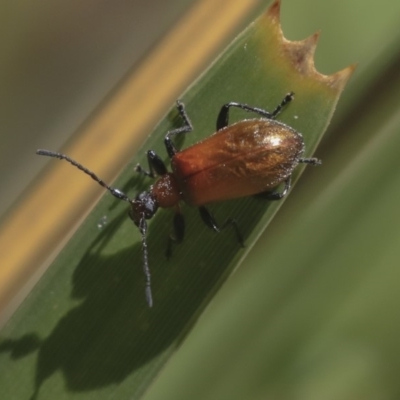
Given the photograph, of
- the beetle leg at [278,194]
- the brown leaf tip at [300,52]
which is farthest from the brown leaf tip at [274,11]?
the beetle leg at [278,194]

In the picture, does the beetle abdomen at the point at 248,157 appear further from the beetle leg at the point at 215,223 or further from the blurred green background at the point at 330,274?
the blurred green background at the point at 330,274

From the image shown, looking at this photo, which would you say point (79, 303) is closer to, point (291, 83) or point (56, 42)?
point (291, 83)

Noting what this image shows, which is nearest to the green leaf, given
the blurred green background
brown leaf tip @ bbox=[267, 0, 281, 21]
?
brown leaf tip @ bbox=[267, 0, 281, 21]

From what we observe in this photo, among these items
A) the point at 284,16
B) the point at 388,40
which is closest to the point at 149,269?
the point at 284,16

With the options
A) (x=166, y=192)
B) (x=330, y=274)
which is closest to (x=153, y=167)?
(x=166, y=192)

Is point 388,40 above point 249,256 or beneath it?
above

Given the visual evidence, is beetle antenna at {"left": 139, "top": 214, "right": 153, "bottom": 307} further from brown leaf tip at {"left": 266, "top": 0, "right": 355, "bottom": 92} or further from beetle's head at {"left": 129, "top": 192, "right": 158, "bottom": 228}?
brown leaf tip at {"left": 266, "top": 0, "right": 355, "bottom": 92}

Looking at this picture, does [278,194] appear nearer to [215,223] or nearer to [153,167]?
[215,223]
